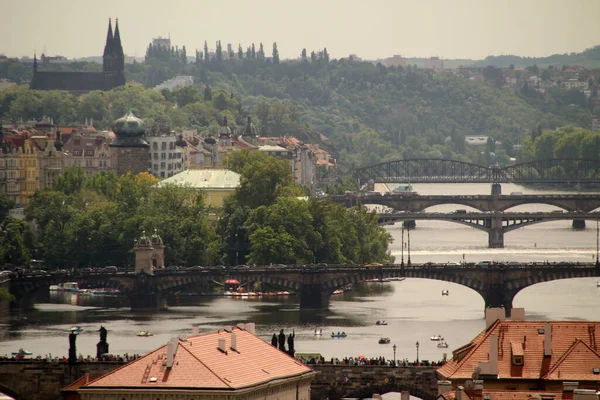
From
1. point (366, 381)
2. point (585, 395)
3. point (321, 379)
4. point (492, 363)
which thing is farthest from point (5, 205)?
point (585, 395)

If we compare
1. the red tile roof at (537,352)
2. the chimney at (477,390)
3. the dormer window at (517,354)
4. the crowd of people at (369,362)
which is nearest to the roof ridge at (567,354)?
the red tile roof at (537,352)

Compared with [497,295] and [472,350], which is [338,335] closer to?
[497,295]

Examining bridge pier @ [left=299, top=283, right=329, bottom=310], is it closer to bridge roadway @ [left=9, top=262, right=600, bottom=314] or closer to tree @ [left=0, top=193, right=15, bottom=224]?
bridge roadway @ [left=9, top=262, right=600, bottom=314]

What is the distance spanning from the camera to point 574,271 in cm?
13225

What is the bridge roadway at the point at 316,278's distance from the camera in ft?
431

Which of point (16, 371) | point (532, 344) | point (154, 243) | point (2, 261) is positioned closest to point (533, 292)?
point (154, 243)

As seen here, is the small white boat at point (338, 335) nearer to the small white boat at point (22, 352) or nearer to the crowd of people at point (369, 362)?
the small white boat at point (22, 352)

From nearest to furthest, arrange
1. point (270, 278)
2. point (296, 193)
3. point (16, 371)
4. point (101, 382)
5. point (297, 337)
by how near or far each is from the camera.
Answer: point (101, 382) < point (16, 371) < point (297, 337) < point (270, 278) < point (296, 193)

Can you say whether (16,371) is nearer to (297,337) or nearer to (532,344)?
(297,337)

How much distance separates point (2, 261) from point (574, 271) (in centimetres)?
3550

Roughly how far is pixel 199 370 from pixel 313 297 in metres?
72.1

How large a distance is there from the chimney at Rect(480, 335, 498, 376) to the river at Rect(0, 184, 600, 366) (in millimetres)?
39527

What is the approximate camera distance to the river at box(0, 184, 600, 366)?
10850 centimetres

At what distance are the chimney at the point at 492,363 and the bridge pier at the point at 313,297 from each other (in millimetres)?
70772
